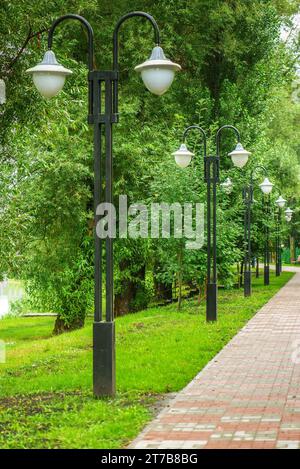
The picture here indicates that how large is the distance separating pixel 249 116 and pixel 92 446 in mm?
25655

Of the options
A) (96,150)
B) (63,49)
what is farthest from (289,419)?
(63,49)

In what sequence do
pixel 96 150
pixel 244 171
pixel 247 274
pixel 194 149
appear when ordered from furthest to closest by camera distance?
pixel 244 171, pixel 247 274, pixel 194 149, pixel 96 150

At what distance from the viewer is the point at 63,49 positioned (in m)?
19.7

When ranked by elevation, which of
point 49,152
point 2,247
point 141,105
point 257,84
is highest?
point 257,84

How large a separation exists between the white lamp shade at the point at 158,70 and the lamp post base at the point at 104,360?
9.44 ft

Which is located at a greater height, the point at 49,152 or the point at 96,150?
the point at 49,152

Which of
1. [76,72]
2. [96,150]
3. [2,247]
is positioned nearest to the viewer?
[96,150]

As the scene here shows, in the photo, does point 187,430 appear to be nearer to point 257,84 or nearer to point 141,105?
point 141,105

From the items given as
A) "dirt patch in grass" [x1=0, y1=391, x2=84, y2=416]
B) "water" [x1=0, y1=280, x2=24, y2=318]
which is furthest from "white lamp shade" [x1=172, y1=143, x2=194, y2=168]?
"water" [x1=0, y1=280, x2=24, y2=318]

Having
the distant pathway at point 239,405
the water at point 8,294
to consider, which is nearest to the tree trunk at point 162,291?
the water at point 8,294

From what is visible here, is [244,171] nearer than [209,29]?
No

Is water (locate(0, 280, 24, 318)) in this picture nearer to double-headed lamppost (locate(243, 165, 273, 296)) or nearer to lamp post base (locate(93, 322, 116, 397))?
double-headed lamppost (locate(243, 165, 273, 296))

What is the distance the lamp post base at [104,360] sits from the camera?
988cm

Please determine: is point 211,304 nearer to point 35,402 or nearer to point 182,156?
point 182,156
